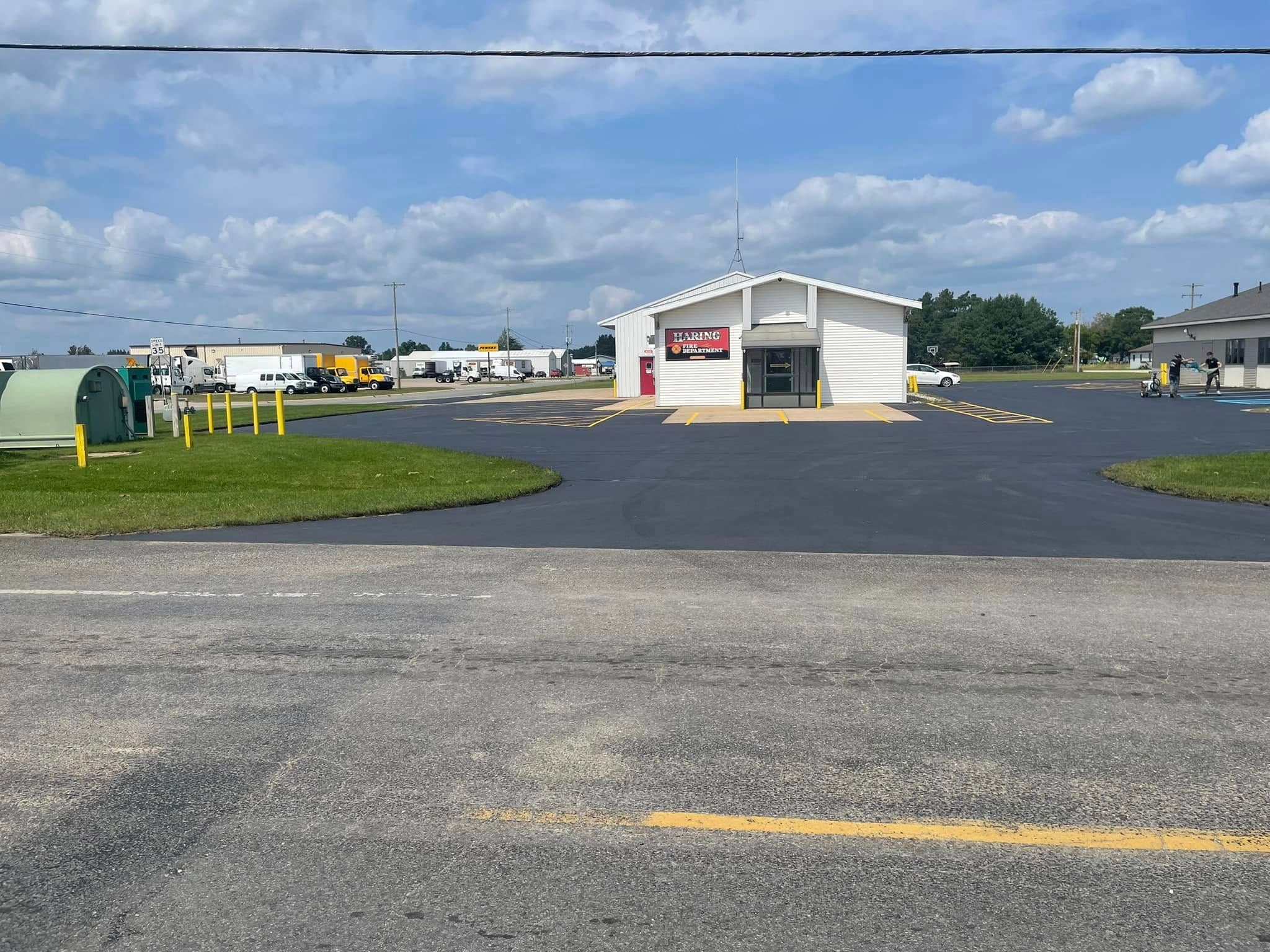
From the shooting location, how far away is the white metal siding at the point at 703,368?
4112cm

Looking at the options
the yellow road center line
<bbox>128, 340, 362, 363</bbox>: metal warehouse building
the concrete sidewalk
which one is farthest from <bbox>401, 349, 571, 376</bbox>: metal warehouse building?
the yellow road center line

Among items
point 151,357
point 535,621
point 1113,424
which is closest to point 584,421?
point 151,357

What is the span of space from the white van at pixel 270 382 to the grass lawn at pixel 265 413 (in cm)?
1211

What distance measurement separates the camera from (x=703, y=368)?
4169 cm

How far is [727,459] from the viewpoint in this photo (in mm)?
21016

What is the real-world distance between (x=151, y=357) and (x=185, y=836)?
2792cm

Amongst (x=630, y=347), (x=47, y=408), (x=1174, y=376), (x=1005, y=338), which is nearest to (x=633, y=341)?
(x=630, y=347)

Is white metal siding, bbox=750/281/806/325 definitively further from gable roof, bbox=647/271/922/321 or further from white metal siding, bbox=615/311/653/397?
white metal siding, bbox=615/311/653/397

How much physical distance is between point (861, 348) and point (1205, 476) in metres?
24.8

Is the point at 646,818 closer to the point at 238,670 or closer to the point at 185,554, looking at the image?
the point at 238,670

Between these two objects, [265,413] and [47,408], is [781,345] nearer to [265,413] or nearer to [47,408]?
[265,413]

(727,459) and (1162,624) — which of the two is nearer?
(1162,624)

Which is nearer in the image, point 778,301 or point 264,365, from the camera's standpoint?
point 778,301

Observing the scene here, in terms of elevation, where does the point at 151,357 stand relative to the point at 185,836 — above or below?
above
